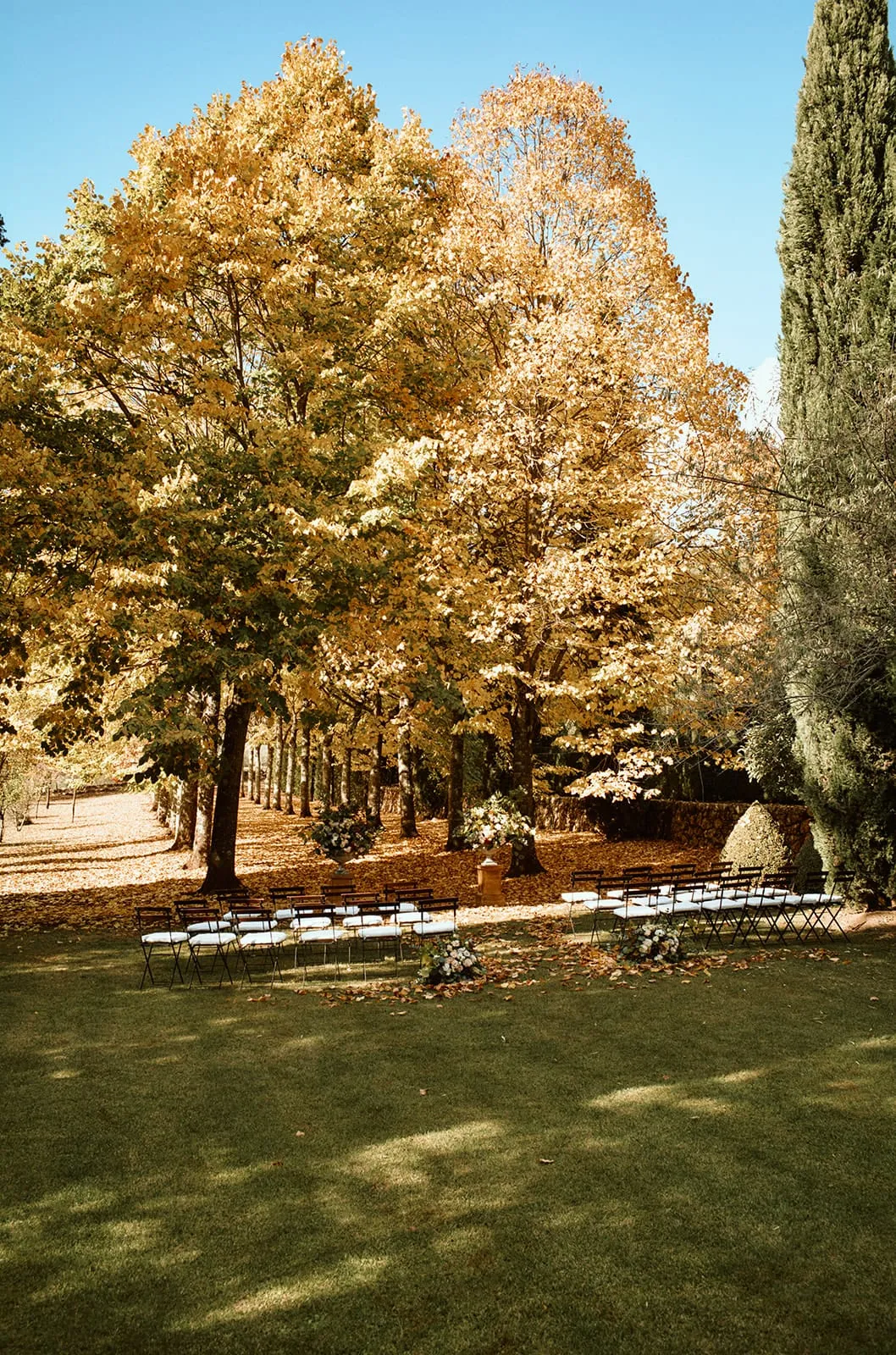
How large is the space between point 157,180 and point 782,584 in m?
13.2

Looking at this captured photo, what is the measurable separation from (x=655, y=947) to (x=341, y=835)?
23.3ft

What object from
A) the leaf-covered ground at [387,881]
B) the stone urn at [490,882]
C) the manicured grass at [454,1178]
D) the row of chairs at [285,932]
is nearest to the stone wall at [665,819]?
the leaf-covered ground at [387,881]

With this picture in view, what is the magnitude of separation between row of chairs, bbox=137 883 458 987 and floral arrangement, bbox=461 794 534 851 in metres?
3.20

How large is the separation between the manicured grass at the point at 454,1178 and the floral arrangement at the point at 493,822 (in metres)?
7.46

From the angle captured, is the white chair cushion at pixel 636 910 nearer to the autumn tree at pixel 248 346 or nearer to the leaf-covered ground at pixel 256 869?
the leaf-covered ground at pixel 256 869

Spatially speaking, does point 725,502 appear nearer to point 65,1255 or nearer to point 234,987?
point 234,987

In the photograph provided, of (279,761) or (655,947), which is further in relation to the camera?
(279,761)

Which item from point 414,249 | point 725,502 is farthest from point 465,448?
point 725,502

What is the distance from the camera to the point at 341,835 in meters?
16.6

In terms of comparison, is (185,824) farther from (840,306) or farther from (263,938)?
(840,306)

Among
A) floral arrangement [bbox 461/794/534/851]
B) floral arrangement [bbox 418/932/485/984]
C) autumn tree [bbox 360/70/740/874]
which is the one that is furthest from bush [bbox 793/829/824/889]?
floral arrangement [bbox 418/932/485/984]

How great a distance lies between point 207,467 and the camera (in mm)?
13156

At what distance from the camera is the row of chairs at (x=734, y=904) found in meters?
12.6

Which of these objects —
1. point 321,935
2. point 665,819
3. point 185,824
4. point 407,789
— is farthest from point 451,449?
point 185,824
